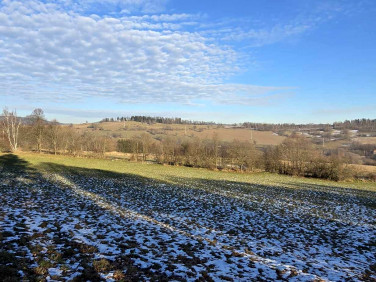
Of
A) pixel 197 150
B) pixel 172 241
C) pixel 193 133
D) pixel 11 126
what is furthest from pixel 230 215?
pixel 193 133

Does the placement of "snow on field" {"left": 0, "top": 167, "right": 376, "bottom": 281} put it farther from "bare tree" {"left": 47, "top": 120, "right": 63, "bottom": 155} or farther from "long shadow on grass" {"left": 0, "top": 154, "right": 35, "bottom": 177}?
"bare tree" {"left": 47, "top": 120, "right": 63, "bottom": 155}

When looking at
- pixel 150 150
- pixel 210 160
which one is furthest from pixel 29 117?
pixel 210 160

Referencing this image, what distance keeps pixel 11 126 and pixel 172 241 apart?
224 feet

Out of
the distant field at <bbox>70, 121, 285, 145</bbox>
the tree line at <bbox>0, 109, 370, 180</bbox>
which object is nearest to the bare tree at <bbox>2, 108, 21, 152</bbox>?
the tree line at <bbox>0, 109, 370, 180</bbox>

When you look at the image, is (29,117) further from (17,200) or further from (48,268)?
(48,268)

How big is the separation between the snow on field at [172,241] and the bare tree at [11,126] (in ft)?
169

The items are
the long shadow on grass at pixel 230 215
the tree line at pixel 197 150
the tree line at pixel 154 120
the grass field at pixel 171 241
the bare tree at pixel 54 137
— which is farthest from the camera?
the tree line at pixel 154 120

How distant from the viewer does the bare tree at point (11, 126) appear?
57487 millimetres

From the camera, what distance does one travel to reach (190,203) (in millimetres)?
16031

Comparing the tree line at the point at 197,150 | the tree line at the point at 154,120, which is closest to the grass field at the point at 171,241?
the tree line at the point at 197,150

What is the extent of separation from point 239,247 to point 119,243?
13.2ft

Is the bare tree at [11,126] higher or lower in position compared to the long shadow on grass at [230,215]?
higher

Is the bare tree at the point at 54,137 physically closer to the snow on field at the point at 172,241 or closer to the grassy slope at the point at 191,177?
the grassy slope at the point at 191,177

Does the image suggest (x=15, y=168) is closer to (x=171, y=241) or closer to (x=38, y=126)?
(x=171, y=241)
